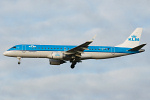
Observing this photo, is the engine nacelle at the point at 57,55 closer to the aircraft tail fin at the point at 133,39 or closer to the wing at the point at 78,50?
the wing at the point at 78,50

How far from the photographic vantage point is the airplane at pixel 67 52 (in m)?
69.8

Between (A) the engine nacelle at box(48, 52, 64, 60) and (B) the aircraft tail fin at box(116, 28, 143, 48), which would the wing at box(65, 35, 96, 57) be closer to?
(A) the engine nacelle at box(48, 52, 64, 60)

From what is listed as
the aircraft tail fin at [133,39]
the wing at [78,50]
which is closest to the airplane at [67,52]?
the wing at [78,50]

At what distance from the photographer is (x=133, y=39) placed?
77.9 m

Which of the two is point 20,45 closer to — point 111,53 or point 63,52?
point 63,52

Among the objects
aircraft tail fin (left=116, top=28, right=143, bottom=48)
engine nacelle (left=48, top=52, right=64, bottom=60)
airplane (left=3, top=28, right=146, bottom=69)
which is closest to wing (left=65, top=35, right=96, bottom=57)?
airplane (left=3, top=28, right=146, bottom=69)

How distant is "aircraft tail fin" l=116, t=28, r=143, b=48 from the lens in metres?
76.4

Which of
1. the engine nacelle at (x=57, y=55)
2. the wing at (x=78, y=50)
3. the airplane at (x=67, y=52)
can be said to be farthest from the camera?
the airplane at (x=67, y=52)

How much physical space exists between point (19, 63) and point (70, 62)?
10345 mm

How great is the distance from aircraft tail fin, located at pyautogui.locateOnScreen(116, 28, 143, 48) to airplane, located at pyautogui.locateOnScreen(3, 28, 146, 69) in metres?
1.17

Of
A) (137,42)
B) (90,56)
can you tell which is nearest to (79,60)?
(90,56)

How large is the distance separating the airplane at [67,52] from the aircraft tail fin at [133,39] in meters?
1.17

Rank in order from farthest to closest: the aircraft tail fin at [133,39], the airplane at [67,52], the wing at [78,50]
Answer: the aircraft tail fin at [133,39] < the airplane at [67,52] < the wing at [78,50]

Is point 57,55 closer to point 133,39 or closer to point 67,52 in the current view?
point 67,52
